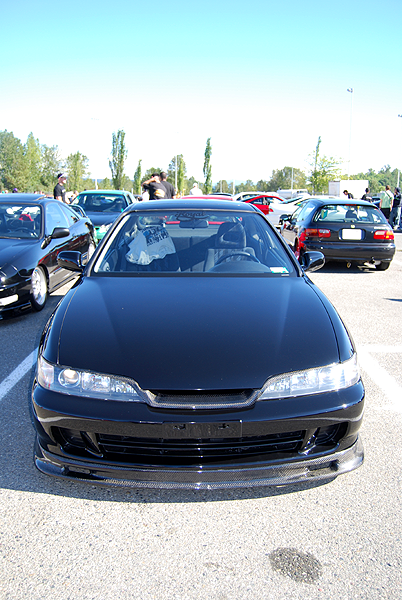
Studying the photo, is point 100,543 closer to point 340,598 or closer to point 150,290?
point 340,598

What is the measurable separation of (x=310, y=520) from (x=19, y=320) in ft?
14.8

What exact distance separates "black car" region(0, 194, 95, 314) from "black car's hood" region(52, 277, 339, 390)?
2.81m

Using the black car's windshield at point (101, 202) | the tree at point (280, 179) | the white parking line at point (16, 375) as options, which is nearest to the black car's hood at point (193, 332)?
the white parking line at point (16, 375)

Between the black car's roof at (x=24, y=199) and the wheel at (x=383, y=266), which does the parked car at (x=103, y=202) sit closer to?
the black car's roof at (x=24, y=199)

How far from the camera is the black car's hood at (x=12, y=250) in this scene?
5.61 metres

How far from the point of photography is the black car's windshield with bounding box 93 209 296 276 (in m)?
3.39

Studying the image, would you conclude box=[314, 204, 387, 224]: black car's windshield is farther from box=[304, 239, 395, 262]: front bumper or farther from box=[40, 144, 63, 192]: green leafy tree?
box=[40, 144, 63, 192]: green leafy tree

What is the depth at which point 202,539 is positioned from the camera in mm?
2098

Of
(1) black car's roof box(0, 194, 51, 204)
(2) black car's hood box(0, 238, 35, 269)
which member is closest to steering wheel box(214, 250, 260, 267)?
(2) black car's hood box(0, 238, 35, 269)

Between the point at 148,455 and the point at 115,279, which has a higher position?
the point at 115,279

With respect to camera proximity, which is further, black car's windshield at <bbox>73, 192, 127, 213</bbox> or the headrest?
black car's windshield at <bbox>73, 192, 127, 213</bbox>

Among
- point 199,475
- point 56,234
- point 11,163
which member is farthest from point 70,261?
point 11,163

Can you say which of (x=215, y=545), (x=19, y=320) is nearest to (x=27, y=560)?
(x=215, y=545)

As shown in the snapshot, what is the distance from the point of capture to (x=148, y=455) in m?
2.10
